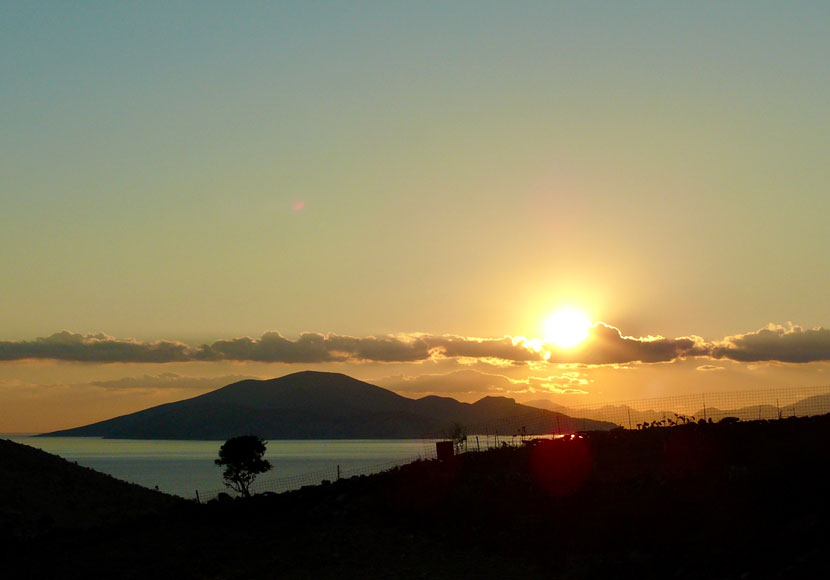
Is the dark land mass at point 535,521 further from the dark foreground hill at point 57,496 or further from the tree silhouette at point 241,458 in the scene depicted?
the tree silhouette at point 241,458

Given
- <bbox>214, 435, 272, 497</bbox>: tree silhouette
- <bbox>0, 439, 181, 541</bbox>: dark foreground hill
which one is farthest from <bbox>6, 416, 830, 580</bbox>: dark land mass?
<bbox>214, 435, 272, 497</bbox>: tree silhouette

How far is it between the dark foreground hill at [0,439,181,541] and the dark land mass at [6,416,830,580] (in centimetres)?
2482

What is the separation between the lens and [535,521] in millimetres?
23312

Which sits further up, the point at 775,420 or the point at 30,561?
the point at 775,420

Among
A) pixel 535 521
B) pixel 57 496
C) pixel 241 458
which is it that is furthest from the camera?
pixel 241 458

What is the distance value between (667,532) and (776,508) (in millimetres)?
2794

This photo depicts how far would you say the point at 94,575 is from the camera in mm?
24484

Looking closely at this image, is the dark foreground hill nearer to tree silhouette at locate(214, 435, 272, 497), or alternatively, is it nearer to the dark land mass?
tree silhouette at locate(214, 435, 272, 497)

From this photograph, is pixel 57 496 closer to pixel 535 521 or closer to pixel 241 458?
pixel 241 458

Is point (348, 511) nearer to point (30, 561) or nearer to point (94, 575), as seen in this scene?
point (94, 575)

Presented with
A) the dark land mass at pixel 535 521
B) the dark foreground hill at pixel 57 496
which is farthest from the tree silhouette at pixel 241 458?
the dark land mass at pixel 535 521

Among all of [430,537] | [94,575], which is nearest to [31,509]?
[94,575]

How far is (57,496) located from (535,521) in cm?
5176

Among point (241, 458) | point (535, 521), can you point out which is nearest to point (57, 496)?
point (241, 458)
